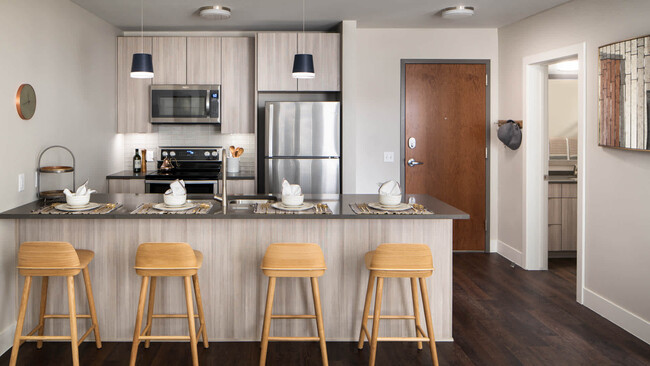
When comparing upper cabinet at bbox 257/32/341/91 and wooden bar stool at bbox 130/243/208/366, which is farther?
upper cabinet at bbox 257/32/341/91

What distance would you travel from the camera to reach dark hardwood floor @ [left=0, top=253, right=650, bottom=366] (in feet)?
10.8

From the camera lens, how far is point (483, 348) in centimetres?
347

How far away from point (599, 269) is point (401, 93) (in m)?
2.67

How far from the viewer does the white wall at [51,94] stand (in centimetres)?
344

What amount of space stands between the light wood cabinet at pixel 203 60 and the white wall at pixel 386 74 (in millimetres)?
1447

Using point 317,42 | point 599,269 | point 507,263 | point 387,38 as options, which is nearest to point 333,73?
point 317,42

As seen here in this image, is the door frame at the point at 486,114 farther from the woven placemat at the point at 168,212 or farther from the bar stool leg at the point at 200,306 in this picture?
the bar stool leg at the point at 200,306

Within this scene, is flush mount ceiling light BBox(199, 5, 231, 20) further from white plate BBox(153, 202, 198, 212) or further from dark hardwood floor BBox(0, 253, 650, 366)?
dark hardwood floor BBox(0, 253, 650, 366)

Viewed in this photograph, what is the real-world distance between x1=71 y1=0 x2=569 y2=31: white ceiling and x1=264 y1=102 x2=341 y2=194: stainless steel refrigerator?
0.84 meters

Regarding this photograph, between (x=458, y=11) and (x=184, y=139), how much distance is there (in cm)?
314

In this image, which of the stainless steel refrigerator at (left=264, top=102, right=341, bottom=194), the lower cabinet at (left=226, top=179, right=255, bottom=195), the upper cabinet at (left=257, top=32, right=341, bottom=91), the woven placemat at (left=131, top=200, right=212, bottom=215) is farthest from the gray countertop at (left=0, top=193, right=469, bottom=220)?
the upper cabinet at (left=257, top=32, right=341, bottom=91)

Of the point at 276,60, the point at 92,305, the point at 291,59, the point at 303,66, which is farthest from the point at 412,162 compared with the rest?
the point at 92,305

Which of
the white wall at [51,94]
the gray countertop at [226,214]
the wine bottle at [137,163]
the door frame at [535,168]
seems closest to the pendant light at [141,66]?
the white wall at [51,94]

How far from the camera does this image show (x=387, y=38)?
19.3 feet
